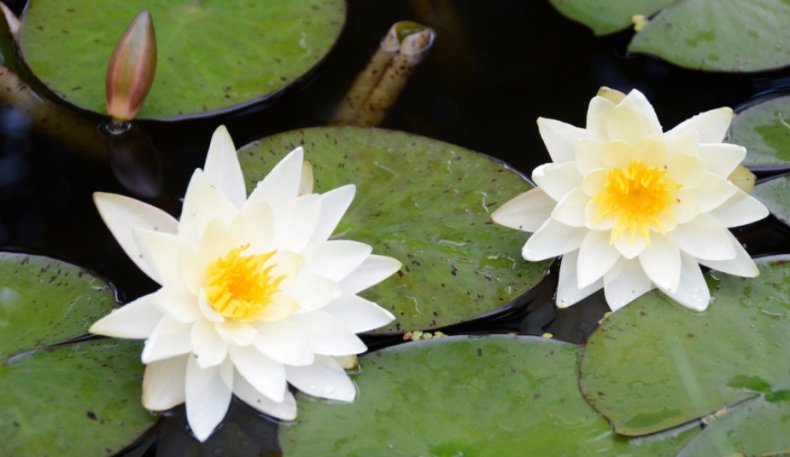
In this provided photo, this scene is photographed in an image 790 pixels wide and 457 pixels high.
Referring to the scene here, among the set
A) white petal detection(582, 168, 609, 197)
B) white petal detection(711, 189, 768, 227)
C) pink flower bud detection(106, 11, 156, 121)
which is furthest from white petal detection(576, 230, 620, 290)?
pink flower bud detection(106, 11, 156, 121)

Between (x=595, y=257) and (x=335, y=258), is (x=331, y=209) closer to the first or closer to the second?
(x=335, y=258)

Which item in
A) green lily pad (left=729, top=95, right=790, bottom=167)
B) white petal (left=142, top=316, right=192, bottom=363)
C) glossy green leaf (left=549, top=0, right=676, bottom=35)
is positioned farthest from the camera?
glossy green leaf (left=549, top=0, right=676, bottom=35)

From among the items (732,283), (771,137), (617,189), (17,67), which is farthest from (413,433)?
(17,67)

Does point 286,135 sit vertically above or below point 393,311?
above

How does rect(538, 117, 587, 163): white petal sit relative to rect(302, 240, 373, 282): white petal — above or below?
above

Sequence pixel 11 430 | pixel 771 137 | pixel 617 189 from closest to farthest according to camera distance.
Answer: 1. pixel 11 430
2. pixel 617 189
3. pixel 771 137

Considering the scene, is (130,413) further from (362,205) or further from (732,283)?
(732,283)

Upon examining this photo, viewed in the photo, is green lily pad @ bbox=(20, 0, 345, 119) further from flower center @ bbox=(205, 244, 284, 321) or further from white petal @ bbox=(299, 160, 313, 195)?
flower center @ bbox=(205, 244, 284, 321)

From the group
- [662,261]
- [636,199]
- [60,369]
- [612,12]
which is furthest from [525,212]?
[60,369]
